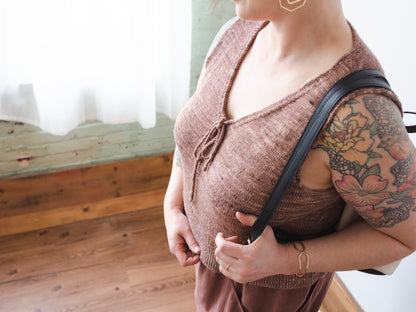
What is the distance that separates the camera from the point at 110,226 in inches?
78.5

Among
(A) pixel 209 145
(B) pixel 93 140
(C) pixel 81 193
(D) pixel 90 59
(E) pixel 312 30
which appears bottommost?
(C) pixel 81 193

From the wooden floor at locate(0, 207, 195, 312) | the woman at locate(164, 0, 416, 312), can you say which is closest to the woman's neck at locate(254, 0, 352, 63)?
the woman at locate(164, 0, 416, 312)

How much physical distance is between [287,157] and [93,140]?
1403 mm

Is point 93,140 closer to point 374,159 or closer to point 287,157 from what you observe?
point 287,157

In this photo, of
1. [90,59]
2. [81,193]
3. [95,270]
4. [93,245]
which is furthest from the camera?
[81,193]

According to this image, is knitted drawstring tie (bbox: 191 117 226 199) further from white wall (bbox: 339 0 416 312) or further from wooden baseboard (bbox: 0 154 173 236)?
wooden baseboard (bbox: 0 154 173 236)

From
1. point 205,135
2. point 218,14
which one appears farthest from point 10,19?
point 205,135

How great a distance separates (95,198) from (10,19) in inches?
37.3

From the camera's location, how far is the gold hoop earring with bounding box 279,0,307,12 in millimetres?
673

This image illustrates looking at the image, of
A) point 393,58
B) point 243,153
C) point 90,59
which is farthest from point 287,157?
point 90,59

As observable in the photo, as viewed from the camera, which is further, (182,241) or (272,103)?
(182,241)

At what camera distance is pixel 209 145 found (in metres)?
0.82

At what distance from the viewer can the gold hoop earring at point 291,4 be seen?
26.5 inches

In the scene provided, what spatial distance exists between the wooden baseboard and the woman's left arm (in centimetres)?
133
